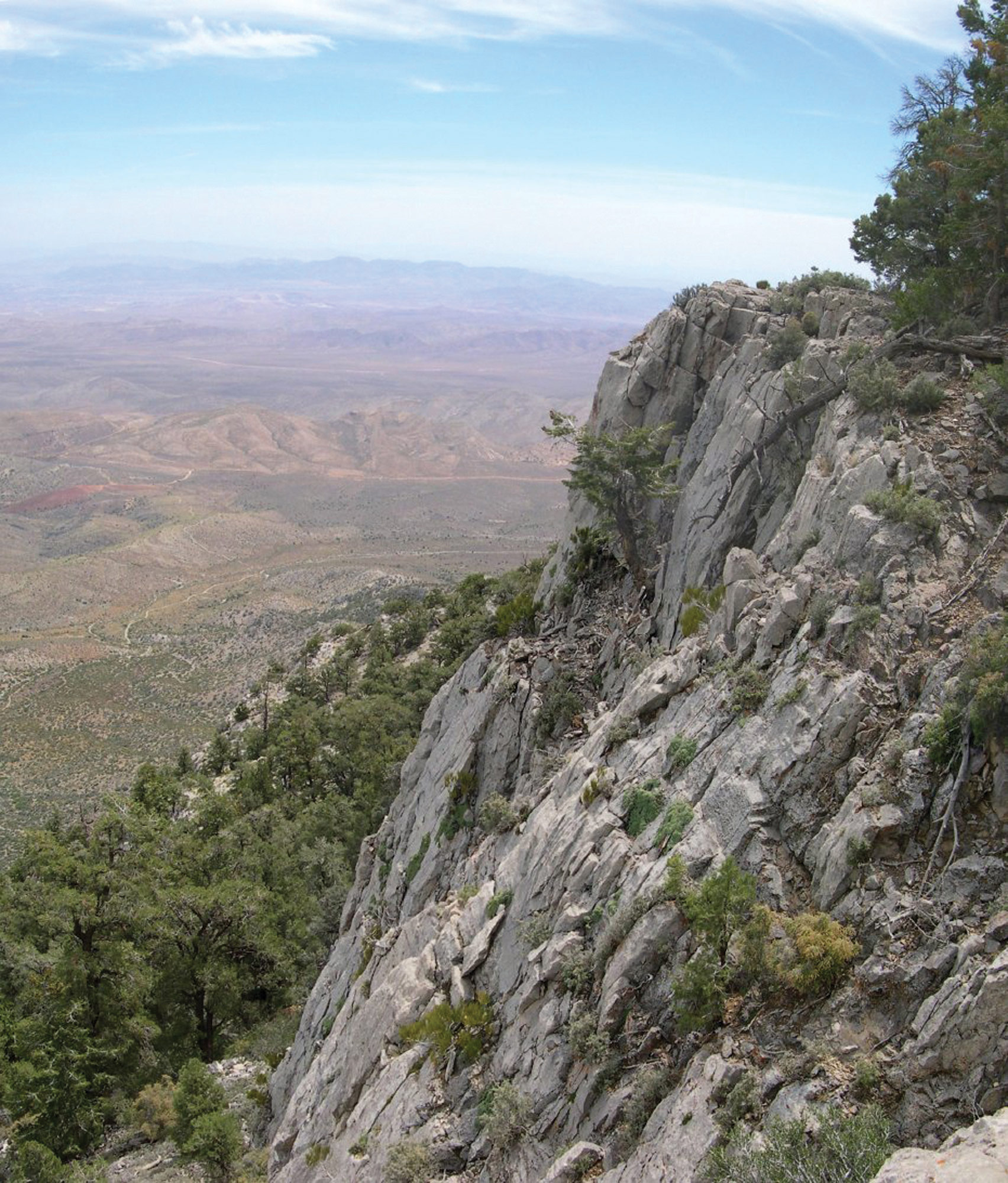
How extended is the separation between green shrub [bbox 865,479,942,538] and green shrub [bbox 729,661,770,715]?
3.74 metres

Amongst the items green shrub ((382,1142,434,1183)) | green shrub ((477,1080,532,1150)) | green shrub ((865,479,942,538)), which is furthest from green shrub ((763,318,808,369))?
green shrub ((382,1142,434,1183))

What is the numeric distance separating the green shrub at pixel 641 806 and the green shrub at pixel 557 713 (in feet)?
20.1

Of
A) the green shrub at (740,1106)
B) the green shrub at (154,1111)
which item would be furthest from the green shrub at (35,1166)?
the green shrub at (740,1106)

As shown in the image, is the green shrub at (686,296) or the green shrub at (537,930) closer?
the green shrub at (537,930)

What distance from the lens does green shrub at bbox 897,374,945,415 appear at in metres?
17.9

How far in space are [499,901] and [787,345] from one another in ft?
54.5

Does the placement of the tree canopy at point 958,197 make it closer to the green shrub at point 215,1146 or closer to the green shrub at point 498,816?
the green shrub at point 498,816

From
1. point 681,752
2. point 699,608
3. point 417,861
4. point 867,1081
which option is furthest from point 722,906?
point 417,861

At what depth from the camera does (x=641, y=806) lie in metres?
14.6

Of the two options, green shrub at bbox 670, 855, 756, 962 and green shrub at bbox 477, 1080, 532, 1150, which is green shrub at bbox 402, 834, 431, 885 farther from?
green shrub at bbox 670, 855, 756, 962

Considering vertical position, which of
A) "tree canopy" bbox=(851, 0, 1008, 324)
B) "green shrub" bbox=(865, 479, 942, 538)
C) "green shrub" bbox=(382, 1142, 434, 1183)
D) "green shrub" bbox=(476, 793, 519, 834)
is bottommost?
"green shrub" bbox=(382, 1142, 434, 1183)

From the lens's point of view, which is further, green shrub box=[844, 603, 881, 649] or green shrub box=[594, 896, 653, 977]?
green shrub box=[844, 603, 881, 649]

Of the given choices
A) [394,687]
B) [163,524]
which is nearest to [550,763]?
[394,687]

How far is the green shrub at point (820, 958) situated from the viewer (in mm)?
10086
